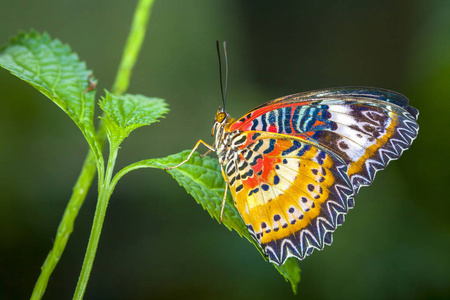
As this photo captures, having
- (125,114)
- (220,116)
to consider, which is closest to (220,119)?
(220,116)

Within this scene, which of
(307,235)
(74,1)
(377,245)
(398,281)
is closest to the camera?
(307,235)

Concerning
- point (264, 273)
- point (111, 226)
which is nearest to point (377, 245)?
point (264, 273)

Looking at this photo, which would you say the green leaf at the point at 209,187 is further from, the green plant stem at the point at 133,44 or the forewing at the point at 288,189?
the green plant stem at the point at 133,44

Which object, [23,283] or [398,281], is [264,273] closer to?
[398,281]

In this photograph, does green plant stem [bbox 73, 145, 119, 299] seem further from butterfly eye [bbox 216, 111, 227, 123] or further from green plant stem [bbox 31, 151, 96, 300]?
butterfly eye [bbox 216, 111, 227, 123]

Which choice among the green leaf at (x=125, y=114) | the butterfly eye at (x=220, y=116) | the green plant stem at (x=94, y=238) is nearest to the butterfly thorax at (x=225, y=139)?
the butterfly eye at (x=220, y=116)

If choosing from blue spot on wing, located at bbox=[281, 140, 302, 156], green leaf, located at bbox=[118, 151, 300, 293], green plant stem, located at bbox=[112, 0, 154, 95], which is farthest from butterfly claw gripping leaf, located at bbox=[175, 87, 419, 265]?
green plant stem, located at bbox=[112, 0, 154, 95]
